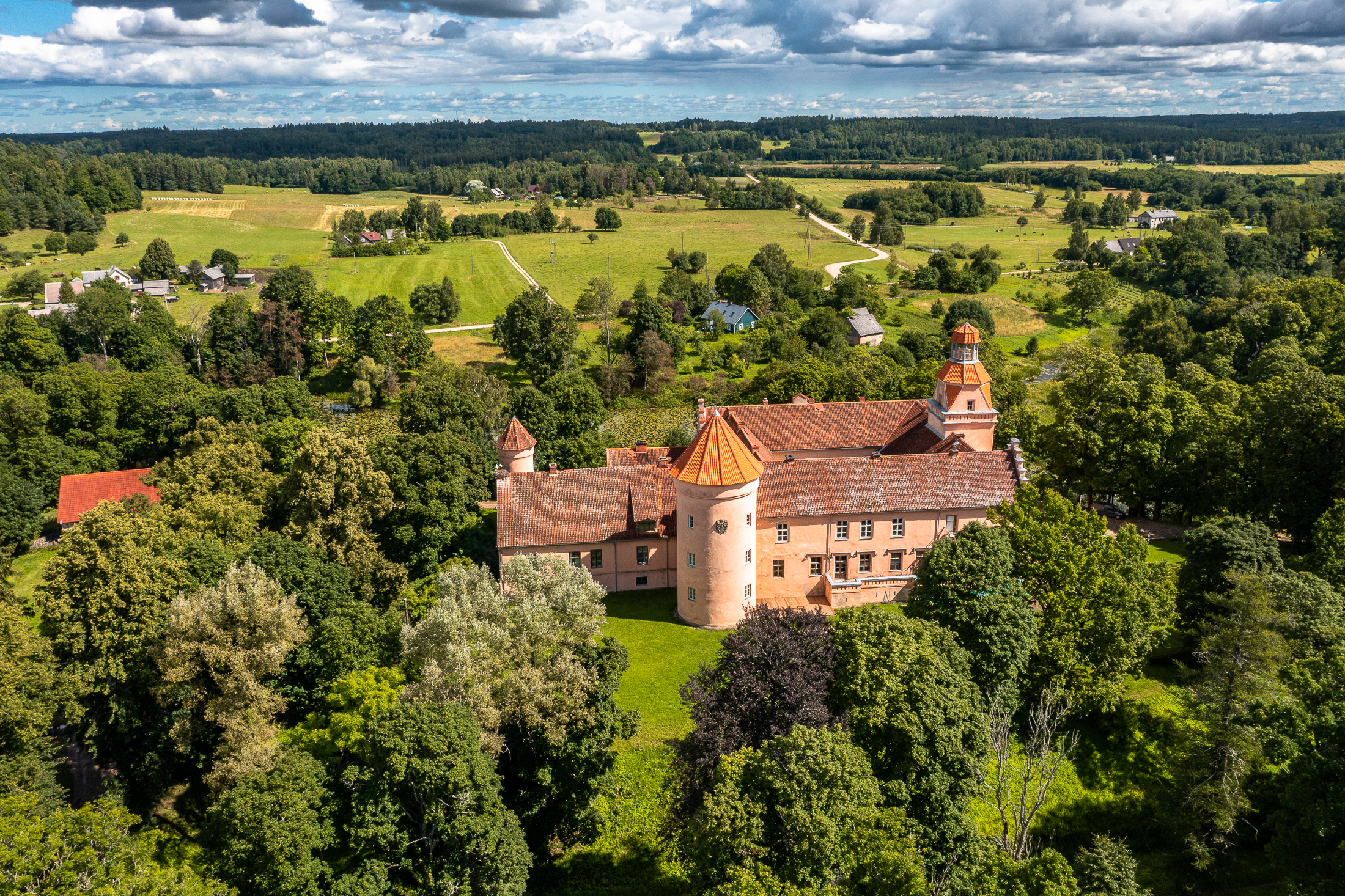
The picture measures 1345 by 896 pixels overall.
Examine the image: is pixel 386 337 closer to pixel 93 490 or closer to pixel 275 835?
pixel 93 490

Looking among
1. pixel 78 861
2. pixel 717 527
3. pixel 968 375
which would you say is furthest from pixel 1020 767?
pixel 78 861

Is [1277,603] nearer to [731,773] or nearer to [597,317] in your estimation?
[731,773]

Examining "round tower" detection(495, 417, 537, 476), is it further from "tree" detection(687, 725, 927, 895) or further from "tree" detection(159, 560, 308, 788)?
"tree" detection(687, 725, 927, 895)

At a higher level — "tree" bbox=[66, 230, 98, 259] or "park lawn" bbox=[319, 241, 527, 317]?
"tree" bbox=[66, 230, 98, 259]

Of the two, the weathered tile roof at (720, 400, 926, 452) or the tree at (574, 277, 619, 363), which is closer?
the weathered tile roof at (720, 400, 926, 452)

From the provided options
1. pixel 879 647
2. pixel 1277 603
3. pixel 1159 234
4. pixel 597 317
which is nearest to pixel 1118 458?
pixel 1277 603

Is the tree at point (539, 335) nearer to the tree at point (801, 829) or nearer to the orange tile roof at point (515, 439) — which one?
the orange tile roof at point (515, 439)

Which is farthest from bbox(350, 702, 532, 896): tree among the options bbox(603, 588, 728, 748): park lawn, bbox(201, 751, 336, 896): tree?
bbox(603, 588, 728, 748): park lawn
